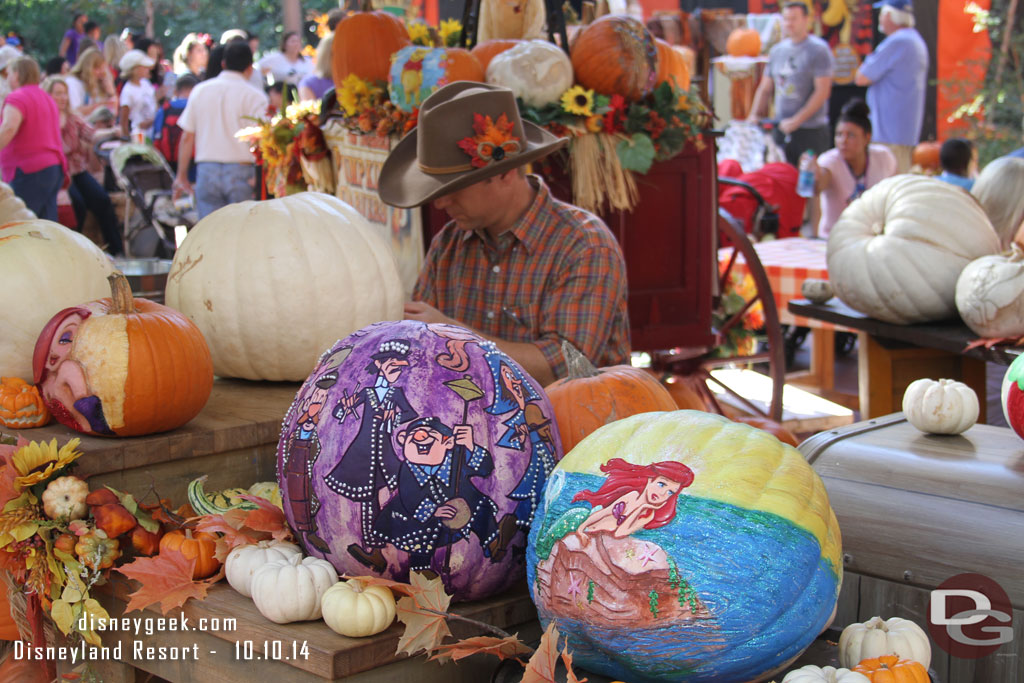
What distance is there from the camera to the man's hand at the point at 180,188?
29.5 ft

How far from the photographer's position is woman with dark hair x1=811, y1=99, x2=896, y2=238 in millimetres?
7711

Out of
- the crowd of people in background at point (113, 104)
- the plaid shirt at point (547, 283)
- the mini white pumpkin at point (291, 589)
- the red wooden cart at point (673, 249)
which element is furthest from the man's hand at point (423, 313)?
the crowd of people in background at point (113, 104)

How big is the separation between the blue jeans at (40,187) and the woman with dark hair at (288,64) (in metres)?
4.03

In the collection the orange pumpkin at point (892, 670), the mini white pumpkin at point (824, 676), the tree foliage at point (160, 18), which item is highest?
the tree foliage at point (160, 18)

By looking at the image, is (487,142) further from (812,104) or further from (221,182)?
(812,104)

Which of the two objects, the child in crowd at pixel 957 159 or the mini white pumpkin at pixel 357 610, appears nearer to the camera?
the mini white pumpkin at pixel 357 610

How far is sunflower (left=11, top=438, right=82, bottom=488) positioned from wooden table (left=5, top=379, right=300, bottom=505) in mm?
58

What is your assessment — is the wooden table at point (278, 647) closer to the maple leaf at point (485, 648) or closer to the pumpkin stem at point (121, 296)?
the maple leaf at point (485, 648)

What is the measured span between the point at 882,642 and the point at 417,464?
2.26 ft

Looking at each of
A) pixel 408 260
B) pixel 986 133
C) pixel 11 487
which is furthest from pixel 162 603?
pixel 986 133

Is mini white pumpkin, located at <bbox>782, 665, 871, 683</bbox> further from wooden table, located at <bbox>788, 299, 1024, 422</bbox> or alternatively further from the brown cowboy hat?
wooden table, located at <bbox>788, 299, 1024, 422</bbox>

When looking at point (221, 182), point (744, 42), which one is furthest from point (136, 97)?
point (744, 42)

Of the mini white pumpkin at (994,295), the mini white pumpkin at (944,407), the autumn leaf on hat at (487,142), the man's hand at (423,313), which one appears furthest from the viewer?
the mini white pumpkin at (994,295)

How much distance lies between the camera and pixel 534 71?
4.23 metres
